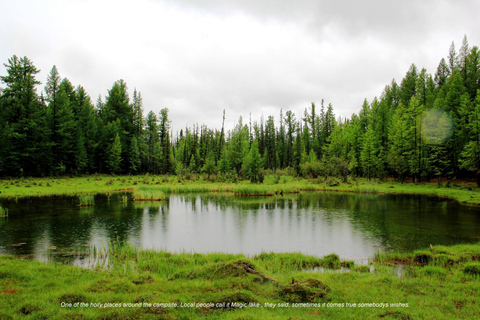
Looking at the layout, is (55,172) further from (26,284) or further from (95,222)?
(26,284)

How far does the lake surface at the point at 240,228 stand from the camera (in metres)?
14.5

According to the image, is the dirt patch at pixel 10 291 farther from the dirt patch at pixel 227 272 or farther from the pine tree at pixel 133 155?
the pine tree at pixel 133 155

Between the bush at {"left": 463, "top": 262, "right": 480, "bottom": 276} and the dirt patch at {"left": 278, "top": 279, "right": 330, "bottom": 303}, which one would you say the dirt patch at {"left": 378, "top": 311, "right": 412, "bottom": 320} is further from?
the bush at {"left": 463, "top": 262, "right": 480, "bottom": 276}

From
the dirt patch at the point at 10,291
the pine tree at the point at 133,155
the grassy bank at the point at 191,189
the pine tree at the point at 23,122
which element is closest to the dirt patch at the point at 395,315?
the dirt patch at the point at 10,291

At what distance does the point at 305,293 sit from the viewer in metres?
7.29

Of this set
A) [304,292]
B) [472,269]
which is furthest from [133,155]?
[472,269]

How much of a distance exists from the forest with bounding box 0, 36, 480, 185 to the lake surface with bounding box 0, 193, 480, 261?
2258cm

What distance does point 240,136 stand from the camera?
75125 millimetres

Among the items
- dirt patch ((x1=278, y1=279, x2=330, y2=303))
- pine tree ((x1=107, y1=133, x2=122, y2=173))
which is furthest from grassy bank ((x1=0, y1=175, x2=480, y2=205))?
dirt patch ((x1=278, y1=279, x2=330, y2=303))

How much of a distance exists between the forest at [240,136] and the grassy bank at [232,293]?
37.1m

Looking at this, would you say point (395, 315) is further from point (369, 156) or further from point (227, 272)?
point (369, 156)

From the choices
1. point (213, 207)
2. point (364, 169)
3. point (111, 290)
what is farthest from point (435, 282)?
point (364, 169)

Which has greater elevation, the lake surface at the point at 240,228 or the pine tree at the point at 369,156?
the pine tree at the point at 369,156

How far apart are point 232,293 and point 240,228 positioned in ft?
40.3
